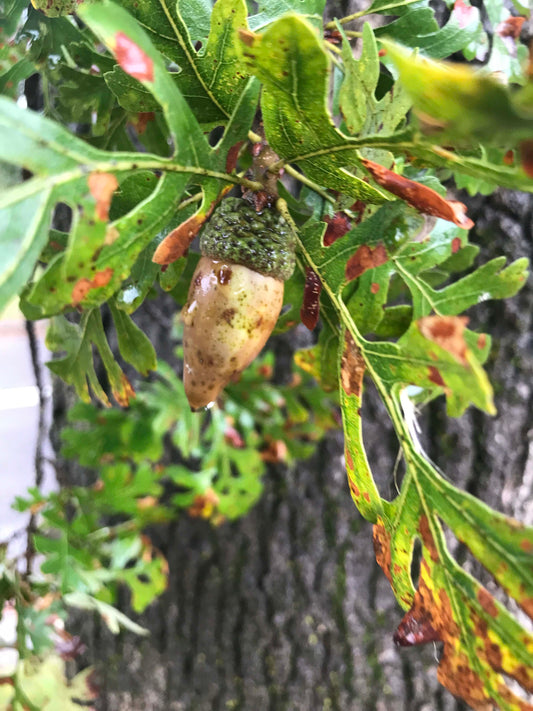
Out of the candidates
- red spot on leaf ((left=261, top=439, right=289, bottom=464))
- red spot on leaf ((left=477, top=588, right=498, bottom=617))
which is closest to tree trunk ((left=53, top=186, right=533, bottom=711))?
red spot on leaf ((left=261, top=439, right=289, bottom=464))

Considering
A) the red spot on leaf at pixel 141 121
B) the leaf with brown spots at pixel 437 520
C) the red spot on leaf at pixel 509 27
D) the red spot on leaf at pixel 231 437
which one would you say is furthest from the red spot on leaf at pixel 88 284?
the red spot on leaf at pixel 231 437

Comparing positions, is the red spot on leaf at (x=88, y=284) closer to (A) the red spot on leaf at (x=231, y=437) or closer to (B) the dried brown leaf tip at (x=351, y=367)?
(B) the dried brown leaf tip at (x=351, y=367)

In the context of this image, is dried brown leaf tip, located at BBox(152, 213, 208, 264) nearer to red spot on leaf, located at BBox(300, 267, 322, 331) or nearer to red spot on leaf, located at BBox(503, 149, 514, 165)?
red spot on leaf, located at BBox(300, 267, 322, 331)

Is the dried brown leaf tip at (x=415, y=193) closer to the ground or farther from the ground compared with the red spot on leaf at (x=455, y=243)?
farther from the ground

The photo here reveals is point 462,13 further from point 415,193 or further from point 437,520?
point 437,520

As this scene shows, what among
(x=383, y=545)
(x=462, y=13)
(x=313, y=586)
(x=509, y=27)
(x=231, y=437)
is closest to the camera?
(x=383, y=545)

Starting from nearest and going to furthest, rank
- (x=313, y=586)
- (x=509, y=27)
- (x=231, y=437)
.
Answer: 1. (x=509, y=27)
2. (x=231, y=437)
3. (x=313, y=586)

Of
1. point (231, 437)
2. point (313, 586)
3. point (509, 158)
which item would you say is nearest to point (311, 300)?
point (509, 158)
